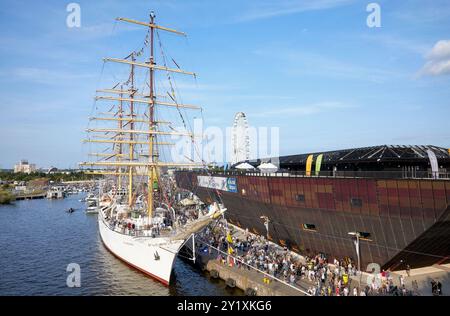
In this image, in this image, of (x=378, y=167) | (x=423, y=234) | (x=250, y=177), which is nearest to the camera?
(x=423, y=234)

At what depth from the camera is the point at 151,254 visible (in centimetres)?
3266

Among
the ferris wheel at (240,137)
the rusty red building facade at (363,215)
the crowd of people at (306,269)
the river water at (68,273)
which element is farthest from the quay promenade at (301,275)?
the ferris wheel at (240,137)

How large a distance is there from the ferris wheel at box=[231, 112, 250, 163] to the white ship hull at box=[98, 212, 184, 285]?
155 ft

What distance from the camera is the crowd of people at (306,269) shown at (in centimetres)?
2486

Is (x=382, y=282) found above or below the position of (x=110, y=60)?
below

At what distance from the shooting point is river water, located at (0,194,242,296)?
30.3 meters

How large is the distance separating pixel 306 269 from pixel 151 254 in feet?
43.1

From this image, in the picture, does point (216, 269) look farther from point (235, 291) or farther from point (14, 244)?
point (14, 244)

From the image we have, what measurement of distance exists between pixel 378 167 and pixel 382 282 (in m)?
12.5

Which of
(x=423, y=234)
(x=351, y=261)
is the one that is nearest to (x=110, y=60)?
(x=351, y=261)

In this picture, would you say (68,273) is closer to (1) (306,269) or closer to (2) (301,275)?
(2) (301,275)

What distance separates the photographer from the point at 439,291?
23969mm

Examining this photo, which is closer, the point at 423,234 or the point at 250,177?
the point at 423,234

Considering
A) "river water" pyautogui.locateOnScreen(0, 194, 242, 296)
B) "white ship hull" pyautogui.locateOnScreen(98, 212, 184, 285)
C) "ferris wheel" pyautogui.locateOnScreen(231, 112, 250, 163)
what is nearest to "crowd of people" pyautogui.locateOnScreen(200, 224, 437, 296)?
"river water" pyautogui.locateOnScreen(0, 194, 242, 296)
